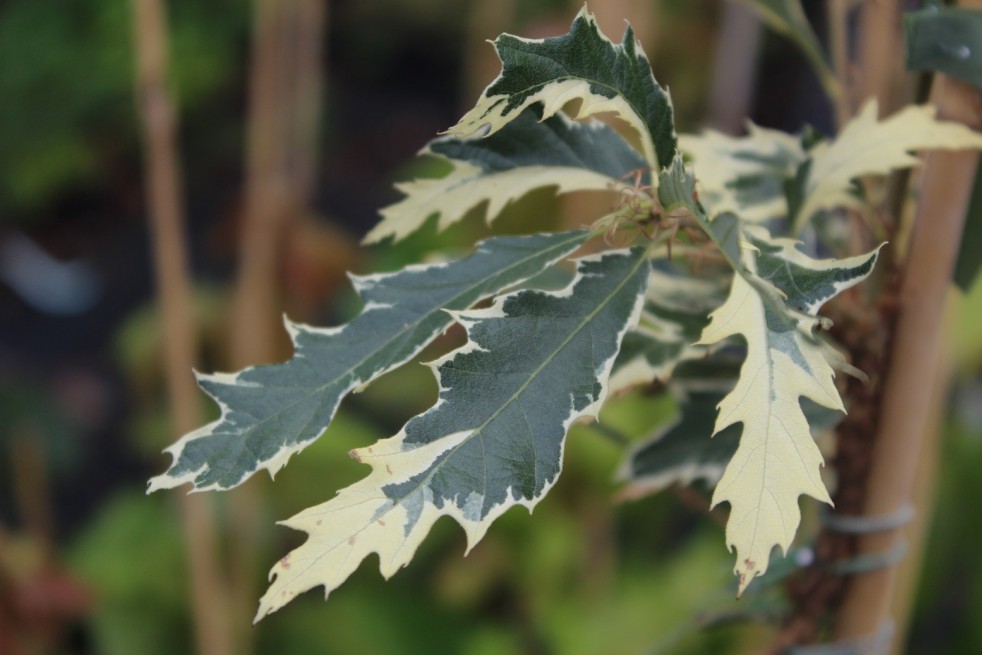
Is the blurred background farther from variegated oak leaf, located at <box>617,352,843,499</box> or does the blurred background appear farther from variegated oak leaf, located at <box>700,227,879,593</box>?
variegated oak leaf, located at <box>700,227,879,593</box>

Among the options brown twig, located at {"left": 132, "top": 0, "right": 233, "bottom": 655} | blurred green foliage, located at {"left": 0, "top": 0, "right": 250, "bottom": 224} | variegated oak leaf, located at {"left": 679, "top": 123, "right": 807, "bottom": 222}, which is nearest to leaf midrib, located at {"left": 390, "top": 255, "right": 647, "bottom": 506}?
variegated oak leaf, located at {"left": 679, "top": 123, "right": 807, "bottom": 222}

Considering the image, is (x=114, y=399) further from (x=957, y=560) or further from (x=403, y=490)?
(x=403, y=490)

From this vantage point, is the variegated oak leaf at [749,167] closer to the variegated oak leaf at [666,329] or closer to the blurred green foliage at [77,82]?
the variegated oak leaf at [666,329]

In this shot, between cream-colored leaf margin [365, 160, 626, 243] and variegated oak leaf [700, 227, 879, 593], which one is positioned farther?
cream-colored leaf margin [365, 160, 626, 243]

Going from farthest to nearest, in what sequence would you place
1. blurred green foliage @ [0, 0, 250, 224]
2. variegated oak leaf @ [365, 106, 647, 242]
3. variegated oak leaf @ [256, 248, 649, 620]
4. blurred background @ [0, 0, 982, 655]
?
blurred green foliage @ [0, 0, 250, 224] → blurred background @ [0, 0, 982, 655] → variegated oak leaf @ [365, 106, 647, 242] → variegated oak leaf @ [256, 248, 649, 620]

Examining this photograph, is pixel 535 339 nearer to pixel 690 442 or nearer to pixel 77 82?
pixel 690 442

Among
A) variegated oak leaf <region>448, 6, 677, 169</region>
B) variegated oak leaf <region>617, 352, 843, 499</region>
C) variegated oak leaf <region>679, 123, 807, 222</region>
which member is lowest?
variegated oak leaf <region>617, 352, 843, 499</region>

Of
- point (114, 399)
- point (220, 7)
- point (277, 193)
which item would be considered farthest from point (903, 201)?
point (220, 7)
